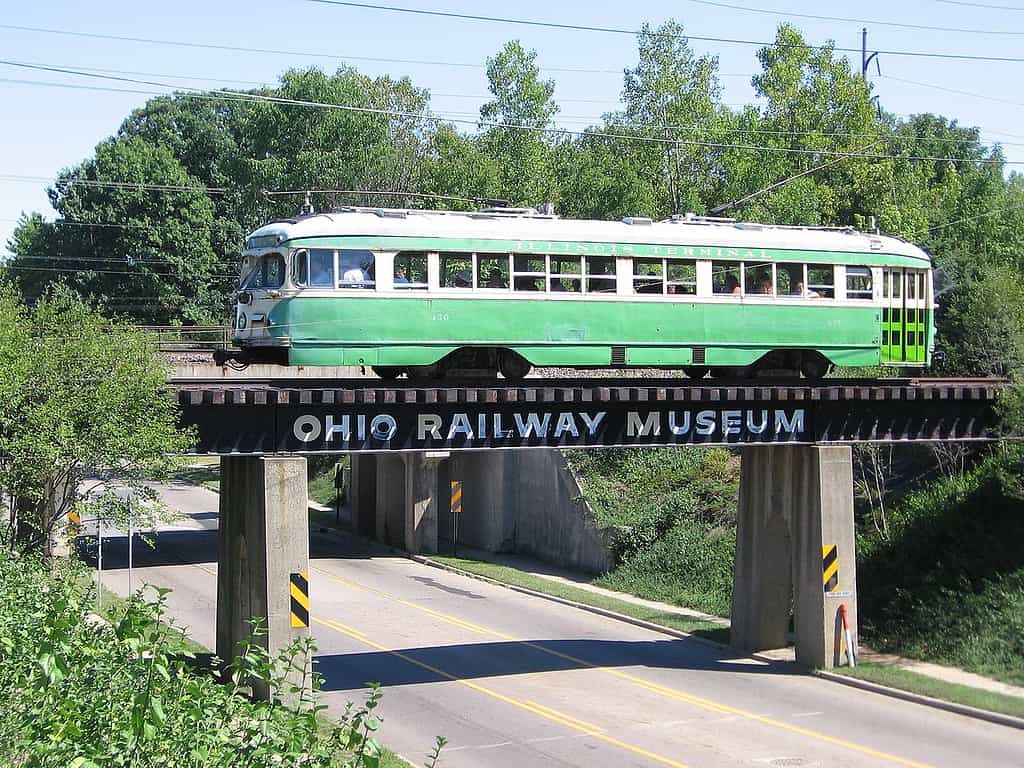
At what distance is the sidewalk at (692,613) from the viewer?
24.2 meters

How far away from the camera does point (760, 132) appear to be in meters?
57.7

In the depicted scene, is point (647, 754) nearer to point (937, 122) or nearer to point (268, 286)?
point (268, 286)

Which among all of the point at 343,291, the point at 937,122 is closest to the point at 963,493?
the point at 343,291

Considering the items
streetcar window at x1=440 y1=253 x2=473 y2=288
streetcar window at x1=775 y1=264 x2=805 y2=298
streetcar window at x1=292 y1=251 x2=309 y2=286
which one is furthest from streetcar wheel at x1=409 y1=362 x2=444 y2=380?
streetcar window at x1=775 y1=264 x2=805 y2=298

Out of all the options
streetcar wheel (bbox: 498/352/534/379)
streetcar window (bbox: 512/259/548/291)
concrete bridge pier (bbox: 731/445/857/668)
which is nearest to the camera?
streetcar window (bbox: 512/259/548/291)

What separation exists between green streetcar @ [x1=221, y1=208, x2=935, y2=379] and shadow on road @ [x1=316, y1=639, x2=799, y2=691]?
6.63 meters

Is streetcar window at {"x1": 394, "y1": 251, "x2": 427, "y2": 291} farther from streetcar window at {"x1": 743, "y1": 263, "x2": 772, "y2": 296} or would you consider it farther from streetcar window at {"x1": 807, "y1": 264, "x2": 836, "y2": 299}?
streetcar window at {"x1": 807, "y1": 264, "x2": 836, "y2": 299}

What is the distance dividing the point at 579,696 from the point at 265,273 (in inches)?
412

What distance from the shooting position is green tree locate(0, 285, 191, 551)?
22.1 meters

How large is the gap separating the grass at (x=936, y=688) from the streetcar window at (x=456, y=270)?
11.6 metres

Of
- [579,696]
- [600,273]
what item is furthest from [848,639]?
[600,273]

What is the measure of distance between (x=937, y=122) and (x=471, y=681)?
89.9m

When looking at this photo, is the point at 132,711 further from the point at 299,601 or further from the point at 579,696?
the point at 579,696

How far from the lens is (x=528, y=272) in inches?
965
